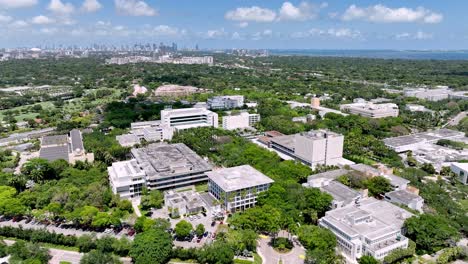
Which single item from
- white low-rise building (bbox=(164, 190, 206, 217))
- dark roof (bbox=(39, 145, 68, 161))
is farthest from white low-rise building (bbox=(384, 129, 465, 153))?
dark roof (bbox=(39, 145, 68, 161))

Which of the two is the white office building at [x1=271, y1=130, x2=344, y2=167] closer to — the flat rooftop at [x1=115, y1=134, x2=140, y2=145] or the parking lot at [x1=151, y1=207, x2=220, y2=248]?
the parking lot at [x1=151, y1=207, x2=220, y2=248]

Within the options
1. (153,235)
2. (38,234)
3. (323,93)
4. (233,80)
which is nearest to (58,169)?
(38,234)

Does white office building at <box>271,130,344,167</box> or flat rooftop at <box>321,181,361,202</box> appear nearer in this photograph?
flat rooftop at <box>321,181,361,202</box>

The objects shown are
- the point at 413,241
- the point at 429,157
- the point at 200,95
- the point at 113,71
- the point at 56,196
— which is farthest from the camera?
the point at 113,71

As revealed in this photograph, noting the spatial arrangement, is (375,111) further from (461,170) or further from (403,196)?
(403,196)

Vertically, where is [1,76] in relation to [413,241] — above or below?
above

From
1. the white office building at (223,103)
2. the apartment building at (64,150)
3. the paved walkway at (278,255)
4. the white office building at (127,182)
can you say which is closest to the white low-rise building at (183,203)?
the white office building at (127,182)

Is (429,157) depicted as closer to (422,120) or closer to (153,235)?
(422,120)
